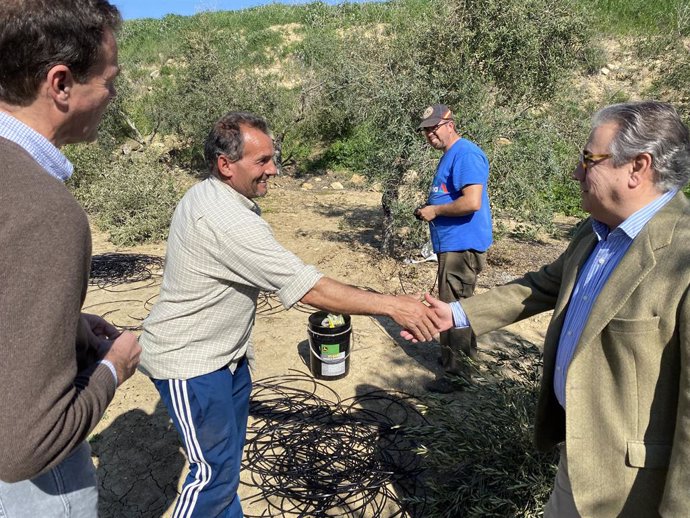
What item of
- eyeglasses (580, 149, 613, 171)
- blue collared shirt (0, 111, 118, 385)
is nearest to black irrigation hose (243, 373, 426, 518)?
eyeglasses (580, 149, 613, 171)

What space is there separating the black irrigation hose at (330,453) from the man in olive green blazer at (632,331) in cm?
156

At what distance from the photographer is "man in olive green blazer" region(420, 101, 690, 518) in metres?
1.51

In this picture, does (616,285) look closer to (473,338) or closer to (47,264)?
(47,264)

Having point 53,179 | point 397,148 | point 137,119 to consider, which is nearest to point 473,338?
point 397,148

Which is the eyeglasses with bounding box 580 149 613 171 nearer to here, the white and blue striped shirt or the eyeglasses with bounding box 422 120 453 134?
the white and blue striped shirt

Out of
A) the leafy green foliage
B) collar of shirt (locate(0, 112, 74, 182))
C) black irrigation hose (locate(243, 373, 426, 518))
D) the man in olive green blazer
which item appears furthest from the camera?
black irrigation hose (locate(243, 373, 426, 518))

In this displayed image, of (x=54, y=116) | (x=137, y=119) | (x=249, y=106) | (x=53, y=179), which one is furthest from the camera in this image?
(x=137, y=119)

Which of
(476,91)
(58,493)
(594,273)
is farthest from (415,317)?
(476,91)

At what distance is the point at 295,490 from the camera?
3414 millimetres

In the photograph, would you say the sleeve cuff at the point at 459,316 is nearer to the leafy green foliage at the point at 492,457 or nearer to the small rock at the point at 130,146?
the leafy green foliage at the point at 492,457

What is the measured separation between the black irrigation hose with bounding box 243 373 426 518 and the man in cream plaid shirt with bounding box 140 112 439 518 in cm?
86

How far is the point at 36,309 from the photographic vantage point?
103cm

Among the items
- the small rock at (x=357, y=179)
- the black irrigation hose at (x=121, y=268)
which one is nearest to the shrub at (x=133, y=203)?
the black irrigation hose at (x=121, y=268)

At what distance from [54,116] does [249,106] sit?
42.9ft
